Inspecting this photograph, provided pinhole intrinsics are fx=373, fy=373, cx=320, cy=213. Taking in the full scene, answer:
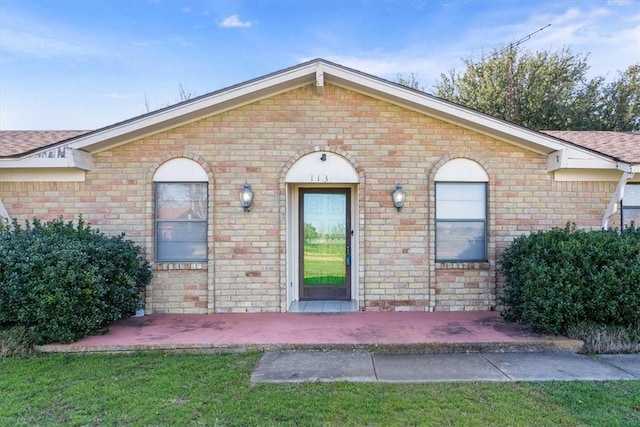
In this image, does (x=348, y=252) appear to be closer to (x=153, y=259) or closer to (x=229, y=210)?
(x=229, y=210)

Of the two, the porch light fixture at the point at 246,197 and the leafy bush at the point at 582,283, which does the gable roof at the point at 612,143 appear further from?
the porch light fixture at the point at 246,197

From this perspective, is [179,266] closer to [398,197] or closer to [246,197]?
[246,197]

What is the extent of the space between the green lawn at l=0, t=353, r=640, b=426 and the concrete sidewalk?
0.19 meters

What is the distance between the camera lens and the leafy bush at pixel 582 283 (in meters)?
5.18

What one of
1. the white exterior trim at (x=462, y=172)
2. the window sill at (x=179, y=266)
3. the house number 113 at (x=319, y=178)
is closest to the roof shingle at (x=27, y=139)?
the window sill at (x=179, y=266)

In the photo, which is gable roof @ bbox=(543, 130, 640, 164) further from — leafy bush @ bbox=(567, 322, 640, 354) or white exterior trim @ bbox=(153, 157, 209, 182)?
white exterior trim @ bbox=(153, 157, 209, 182)

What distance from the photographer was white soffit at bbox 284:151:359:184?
6.87 metres

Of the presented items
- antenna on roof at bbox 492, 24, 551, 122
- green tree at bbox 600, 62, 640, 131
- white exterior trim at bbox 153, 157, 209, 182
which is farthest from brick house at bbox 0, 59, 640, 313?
green tree at bbox 600, 62, 640, 131

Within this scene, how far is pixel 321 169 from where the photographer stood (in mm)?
6875

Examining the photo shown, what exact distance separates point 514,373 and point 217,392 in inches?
133

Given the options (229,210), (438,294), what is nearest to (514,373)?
(438,294)

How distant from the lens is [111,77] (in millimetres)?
17031

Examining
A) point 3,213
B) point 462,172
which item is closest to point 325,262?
point 462,172

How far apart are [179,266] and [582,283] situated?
6.45 m
